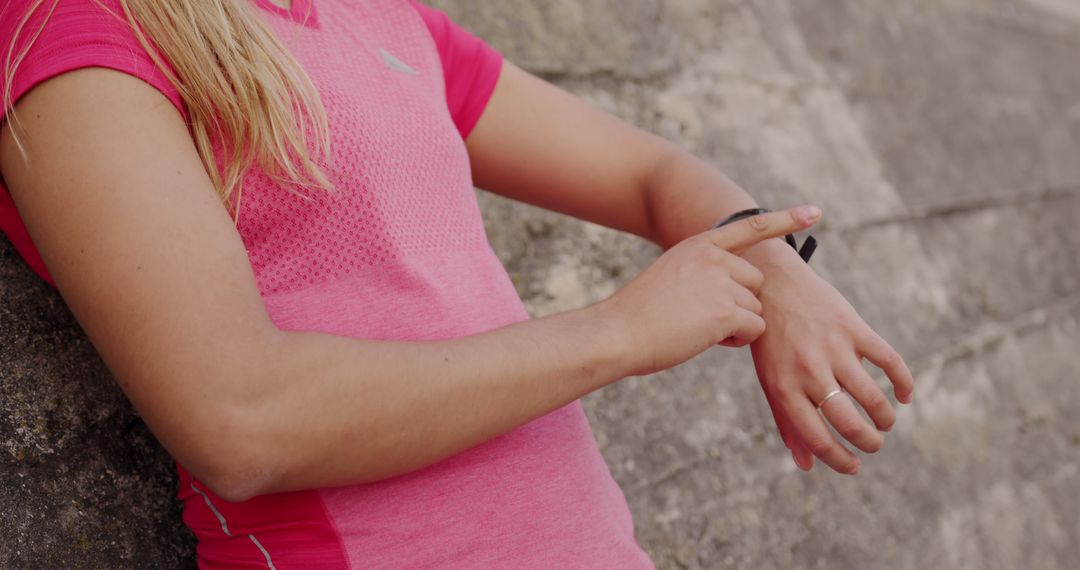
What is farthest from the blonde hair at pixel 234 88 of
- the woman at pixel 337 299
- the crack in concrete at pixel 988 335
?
the crack in concrete at pixel 988 335

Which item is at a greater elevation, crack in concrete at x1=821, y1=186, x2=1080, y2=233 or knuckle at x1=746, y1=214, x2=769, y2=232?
knuckle at x1=746, y1=214, x2=769, y2=232

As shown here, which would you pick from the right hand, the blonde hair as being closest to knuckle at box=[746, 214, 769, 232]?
the right hand

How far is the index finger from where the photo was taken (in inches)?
37.4

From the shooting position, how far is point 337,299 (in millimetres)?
819

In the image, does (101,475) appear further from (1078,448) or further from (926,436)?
(1078,448)

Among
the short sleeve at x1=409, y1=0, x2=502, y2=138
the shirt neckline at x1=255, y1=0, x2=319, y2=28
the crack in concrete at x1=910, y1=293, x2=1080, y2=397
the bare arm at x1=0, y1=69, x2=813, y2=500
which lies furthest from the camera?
the crack in concrete at x1=910, y1=293, x2=1080, y2=397

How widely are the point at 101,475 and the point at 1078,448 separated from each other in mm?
2165

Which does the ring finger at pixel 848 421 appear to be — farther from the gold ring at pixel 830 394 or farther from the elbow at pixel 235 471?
the elbow at pixel 235 471

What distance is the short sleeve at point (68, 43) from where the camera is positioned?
2.30ft

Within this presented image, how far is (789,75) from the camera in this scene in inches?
89.2

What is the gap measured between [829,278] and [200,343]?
1.52m

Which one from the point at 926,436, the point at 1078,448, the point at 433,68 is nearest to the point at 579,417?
the point at 433,68

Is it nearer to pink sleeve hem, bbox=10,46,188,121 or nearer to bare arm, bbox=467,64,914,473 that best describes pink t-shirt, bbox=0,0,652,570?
pink sleeve hem, bbox=10,46,188,121

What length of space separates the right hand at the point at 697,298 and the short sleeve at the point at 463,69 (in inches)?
13.6
